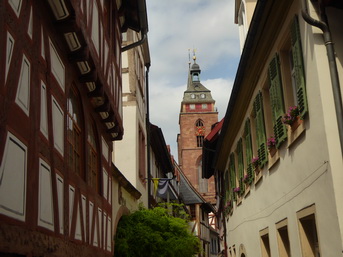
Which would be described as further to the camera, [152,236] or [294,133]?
[152,236]

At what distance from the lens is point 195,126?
92250mm

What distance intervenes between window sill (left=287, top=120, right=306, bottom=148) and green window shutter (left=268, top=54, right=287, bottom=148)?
137mm

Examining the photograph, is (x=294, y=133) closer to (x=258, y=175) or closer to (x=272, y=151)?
(x=272, y=151)

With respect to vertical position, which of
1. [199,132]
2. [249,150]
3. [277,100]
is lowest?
[277,100]

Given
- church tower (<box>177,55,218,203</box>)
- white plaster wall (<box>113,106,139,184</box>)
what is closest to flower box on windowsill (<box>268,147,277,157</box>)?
white plaster wall (<box>113,106,139,184</box>)

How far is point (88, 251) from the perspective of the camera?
830 centimetres

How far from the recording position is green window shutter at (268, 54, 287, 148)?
28.6 feet

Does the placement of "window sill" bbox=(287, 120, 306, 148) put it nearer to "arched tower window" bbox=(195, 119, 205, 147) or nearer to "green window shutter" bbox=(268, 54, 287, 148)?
"green window shutter" bbox=(268, 54, 287, 148)

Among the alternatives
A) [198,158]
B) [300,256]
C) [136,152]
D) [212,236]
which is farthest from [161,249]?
[198,158]

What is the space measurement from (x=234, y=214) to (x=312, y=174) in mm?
10434

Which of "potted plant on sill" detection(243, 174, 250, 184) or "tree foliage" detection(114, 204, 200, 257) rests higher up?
"potted plant on sill" detection(243, 174, 250, 184)

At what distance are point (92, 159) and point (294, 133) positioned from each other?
3.58 meters

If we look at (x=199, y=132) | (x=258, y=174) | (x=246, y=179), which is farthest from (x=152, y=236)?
(x=199, y=132)

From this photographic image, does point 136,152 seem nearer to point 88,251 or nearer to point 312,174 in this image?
point 88,251
